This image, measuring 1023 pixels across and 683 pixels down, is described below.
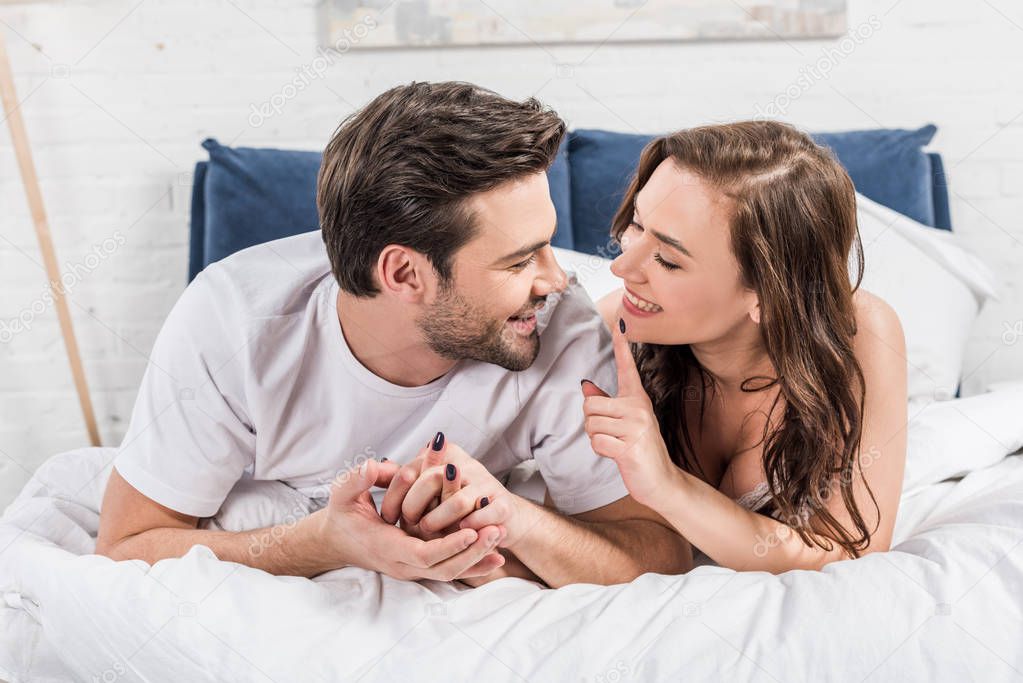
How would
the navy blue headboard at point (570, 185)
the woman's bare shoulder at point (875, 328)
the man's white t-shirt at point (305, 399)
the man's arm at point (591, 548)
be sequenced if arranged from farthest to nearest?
the navy blue headboard at point (570, 185)
the woman's bare shoulder at point (875, 328)
the man's white t-shirt at point (305, 399)
the man's arm at point (591, 548)

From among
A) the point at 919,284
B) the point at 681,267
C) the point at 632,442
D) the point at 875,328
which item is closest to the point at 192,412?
the point at 632,442

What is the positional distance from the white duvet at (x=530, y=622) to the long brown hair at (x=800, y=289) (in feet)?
0.51

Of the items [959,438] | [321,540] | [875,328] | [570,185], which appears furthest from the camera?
[570,185]

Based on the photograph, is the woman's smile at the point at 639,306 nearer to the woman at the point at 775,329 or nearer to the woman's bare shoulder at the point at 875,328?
the woman at the point at 775,329

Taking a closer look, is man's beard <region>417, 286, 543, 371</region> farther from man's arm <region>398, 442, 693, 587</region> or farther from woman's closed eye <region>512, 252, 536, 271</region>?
man's arm <region>398, 442, 693, 587</region>

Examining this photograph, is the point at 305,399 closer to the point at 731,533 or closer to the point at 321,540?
the point at 321,540

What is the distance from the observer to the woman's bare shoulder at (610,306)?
1.60 metres

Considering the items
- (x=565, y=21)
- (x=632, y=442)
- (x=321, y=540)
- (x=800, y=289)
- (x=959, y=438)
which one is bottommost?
(x=959, y=438)

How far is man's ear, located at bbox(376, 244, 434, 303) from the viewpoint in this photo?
127 centimetres

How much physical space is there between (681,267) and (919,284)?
2.95ft

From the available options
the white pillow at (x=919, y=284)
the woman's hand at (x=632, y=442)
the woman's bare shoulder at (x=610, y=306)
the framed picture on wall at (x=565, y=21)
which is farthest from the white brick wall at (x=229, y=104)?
the woman's hand at (x=632, y=442)

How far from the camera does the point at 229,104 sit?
2.34 meters

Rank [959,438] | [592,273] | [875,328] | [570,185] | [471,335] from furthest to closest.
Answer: [570,185] → [592,273] → [959,438] → [875,328] → [471,335]

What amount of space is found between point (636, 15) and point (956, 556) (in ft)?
5.36
